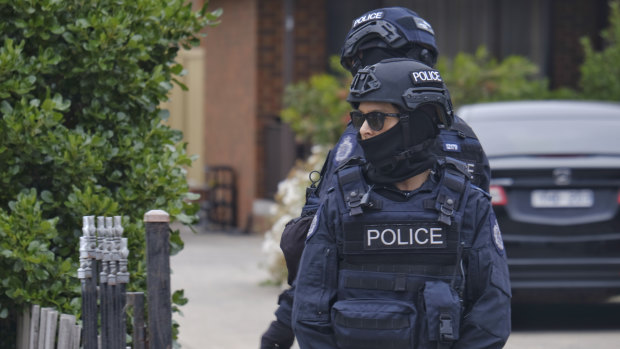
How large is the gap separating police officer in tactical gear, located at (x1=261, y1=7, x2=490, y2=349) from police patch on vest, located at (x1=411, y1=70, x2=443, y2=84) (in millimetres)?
656

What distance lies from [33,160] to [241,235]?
12467mm

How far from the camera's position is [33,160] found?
4867 millimetres

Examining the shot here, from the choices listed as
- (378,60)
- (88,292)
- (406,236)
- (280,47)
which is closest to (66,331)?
(88,292)

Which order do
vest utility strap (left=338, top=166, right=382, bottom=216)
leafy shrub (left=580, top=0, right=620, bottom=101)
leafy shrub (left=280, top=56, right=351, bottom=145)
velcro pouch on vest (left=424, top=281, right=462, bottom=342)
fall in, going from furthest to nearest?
leafy shrub (left=580, top=0, right=620, bottom=101)
leafy shrub (left=280, top=56, right=351, bottom=145)
vest utility strap (left=338, top=166, right=382, bottom=216)
velcro pouch on vest (left=424, top=281, right=462, bottom=342)

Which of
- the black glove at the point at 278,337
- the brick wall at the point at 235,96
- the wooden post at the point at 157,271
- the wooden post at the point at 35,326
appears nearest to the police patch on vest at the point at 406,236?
the wooden post at the point at 157,271

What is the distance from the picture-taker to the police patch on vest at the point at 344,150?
409cm

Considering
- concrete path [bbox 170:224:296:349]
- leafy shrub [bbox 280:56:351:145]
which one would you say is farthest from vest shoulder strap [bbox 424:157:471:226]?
Answer: leafy shrub [bbox 280:56:351:145]

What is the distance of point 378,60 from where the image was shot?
165 inches

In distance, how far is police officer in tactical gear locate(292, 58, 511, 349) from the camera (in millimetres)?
3283

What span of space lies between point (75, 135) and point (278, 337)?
1.16 metres

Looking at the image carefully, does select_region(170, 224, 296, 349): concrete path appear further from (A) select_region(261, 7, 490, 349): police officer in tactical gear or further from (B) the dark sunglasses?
(B) the dark sunglasses

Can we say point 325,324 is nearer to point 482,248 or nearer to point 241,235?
point 482,248

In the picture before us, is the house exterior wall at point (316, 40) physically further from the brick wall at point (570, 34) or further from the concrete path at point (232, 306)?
the concrete path at point (232, 306)

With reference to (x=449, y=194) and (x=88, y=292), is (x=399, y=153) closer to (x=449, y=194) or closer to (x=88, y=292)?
(x=449, y=194)
